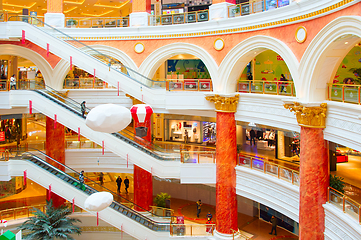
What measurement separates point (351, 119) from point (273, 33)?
5273mm

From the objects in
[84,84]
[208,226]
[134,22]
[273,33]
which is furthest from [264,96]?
[84,84]

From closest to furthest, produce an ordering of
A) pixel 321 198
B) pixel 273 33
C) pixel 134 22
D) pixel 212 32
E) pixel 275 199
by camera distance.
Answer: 1. pixel 321 198
2. pixel 273 33
3. pixel 275 199
4. pixel 212 32
5. pixel 134 22

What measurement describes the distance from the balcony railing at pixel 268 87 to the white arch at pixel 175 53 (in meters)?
1.55

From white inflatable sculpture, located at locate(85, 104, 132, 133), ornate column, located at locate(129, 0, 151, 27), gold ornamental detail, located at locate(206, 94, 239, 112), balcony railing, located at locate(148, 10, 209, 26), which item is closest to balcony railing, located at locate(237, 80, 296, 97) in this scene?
gold ornamental detail, located at locate(206, 94, 239, 112)

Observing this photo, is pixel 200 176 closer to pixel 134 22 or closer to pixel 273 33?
pixel 273 33

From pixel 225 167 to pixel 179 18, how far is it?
27.9 ft

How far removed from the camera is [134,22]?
19281mm

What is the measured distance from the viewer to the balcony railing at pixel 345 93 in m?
10.7

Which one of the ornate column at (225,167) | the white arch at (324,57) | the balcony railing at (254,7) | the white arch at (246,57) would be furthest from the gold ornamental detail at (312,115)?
the ornate column at (225,167)

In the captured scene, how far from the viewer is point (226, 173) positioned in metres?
17.3

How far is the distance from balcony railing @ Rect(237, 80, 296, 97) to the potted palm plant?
11695 millimetres

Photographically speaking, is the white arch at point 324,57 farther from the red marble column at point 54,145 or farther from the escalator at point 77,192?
the red marble column at point 54,145

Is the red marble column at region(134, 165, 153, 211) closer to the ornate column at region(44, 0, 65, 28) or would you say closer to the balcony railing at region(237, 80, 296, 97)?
the balcony railing at region(237, 80, 296, 97)

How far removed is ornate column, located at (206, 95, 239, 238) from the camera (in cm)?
1708
